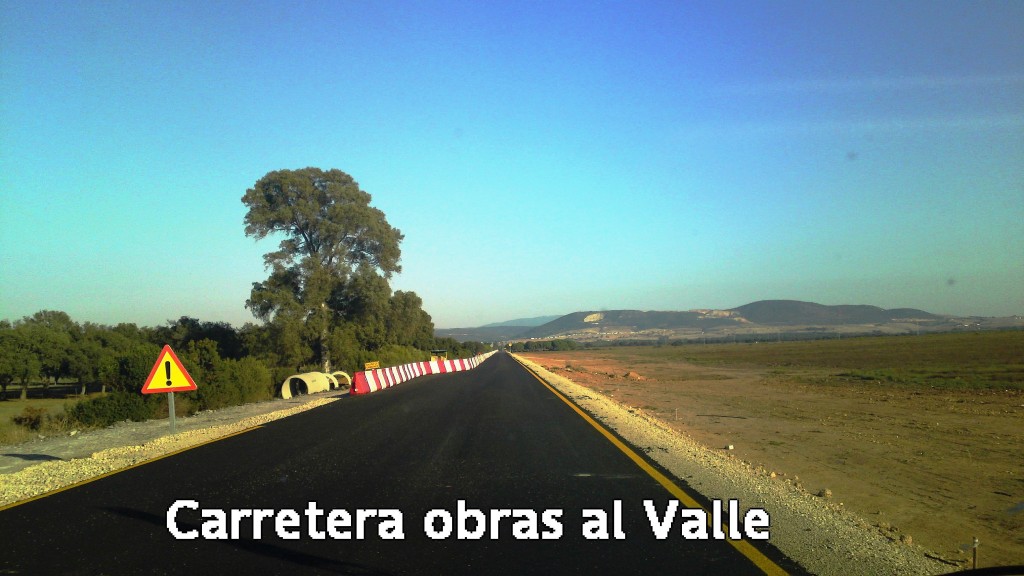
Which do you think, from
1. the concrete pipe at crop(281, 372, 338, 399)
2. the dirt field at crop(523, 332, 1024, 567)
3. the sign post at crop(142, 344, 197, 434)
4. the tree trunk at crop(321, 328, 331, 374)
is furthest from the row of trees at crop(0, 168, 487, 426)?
the sign post at crop(142, 344, 197, 434)

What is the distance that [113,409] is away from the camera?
20.1 metres

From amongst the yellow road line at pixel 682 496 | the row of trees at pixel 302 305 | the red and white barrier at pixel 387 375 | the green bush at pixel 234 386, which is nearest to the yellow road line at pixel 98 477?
the yellow road line at pixel 682 496

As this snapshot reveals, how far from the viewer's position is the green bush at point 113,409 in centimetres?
1944

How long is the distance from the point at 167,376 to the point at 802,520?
1331cm

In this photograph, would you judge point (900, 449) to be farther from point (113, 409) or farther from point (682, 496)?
point (113, 409)

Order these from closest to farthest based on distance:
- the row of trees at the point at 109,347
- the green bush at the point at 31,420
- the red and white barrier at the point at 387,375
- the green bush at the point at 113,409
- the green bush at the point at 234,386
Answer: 1. the green bush at the point at 31,420
2. the green bush at the point at 113,409
3. the green bush at the point at 234,386
4. the red and white barrier at the point at 387,375
5. the row of trees at the point at 109,347

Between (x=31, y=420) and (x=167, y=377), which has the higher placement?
(x=167, y=377)

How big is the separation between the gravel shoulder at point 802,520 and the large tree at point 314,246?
3968 cm

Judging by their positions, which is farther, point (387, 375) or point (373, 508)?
point (387, 375)

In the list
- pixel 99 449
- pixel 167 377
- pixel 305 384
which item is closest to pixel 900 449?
pixel 167 377

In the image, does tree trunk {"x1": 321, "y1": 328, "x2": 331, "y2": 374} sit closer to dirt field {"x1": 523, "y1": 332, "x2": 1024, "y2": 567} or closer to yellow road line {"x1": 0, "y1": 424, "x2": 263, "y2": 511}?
dirt field {"x1": 523, "y1": 332, "x2": 1024, "y2": 567}

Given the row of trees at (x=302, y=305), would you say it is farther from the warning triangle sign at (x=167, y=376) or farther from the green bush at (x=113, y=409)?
the warning triangle sign at (x=167, y=376)

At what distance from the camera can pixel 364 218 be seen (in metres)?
54.5

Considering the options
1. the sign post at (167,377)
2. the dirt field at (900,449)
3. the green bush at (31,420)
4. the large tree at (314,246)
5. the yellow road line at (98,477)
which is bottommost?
the dirt field at (900,449)
